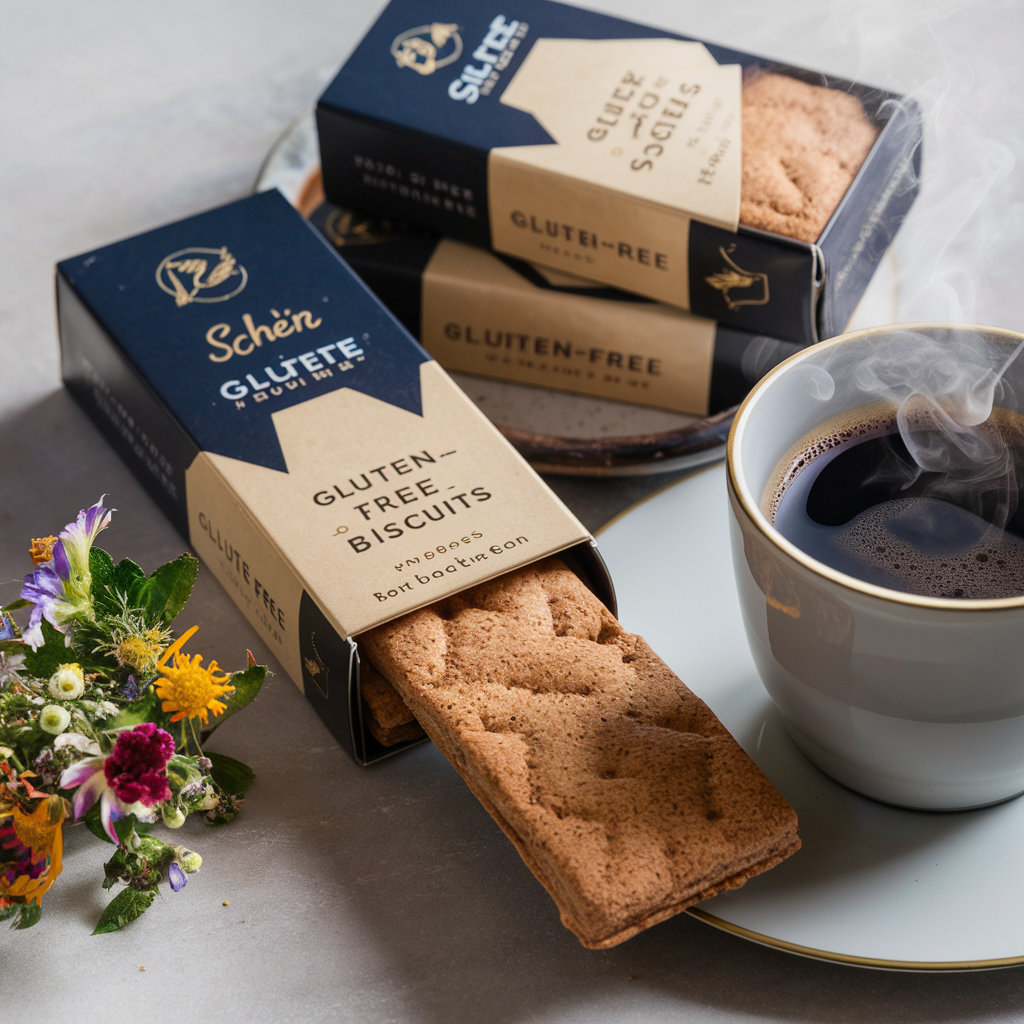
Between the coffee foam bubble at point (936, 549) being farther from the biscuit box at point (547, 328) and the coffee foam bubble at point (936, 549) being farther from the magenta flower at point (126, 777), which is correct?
the magenta flower at point (126, 777)

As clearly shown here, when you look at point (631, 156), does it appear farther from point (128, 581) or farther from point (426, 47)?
point (128, 581)

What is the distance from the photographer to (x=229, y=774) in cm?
88

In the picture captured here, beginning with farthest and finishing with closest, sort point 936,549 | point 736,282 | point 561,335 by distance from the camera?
point 561,335 < point 736,282 < point 936,549

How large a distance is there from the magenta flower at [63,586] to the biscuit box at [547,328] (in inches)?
19.3

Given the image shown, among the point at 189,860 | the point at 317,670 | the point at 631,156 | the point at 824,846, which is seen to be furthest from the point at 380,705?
the point at 631,156

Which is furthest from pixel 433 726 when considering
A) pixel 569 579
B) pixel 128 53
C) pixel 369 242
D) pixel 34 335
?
pixel 128 53

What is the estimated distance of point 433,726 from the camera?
2.64 feet

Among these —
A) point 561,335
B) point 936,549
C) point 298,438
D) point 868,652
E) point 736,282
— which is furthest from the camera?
point 561,335

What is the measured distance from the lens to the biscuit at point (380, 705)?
2.83 feet

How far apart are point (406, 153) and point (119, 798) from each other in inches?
27.4

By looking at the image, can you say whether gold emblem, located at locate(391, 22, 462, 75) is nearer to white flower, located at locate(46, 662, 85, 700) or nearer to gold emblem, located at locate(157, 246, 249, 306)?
gold emblem, located at locate(157, 246, 249, 306)

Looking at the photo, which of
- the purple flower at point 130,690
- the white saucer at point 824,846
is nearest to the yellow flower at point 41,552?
the purple flower at point 130,690

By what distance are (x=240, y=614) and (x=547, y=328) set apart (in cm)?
41

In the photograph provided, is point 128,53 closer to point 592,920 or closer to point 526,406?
point 526,406
